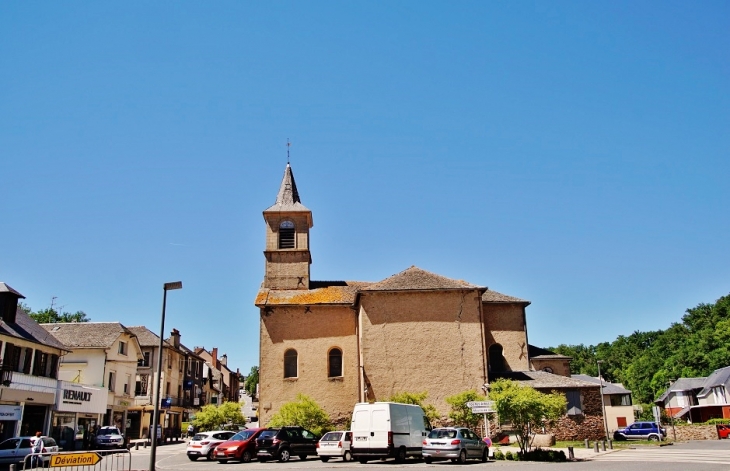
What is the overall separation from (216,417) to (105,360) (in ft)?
34.5

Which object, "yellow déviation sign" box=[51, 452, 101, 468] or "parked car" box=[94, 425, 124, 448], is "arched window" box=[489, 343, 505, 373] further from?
"yellow déviation sign" box=[51, 452, 101, 468]

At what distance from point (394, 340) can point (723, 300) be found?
82.2 m

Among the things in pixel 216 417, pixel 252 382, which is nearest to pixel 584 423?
pixel 216 417

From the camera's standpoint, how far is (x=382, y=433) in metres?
24.0

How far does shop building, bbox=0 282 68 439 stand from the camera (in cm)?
3044

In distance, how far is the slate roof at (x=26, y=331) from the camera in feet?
103

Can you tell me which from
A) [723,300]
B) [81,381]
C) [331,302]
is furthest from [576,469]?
[723,300]

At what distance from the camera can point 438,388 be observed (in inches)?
1385

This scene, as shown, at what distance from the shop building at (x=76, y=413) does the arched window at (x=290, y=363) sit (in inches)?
547

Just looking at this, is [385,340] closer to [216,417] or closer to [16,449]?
[216,417]

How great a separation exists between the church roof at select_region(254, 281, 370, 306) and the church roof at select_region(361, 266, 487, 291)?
2677mm

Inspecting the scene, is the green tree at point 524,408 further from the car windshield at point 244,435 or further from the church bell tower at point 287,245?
the church bell tower at point 287,245

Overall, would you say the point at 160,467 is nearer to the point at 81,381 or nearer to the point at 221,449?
the point at 221,449

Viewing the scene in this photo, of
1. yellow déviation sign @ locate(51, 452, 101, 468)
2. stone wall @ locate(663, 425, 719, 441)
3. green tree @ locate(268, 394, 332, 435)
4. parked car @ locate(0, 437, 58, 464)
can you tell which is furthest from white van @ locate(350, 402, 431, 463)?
stone wall @ locate(663, 425, 719, 441)
